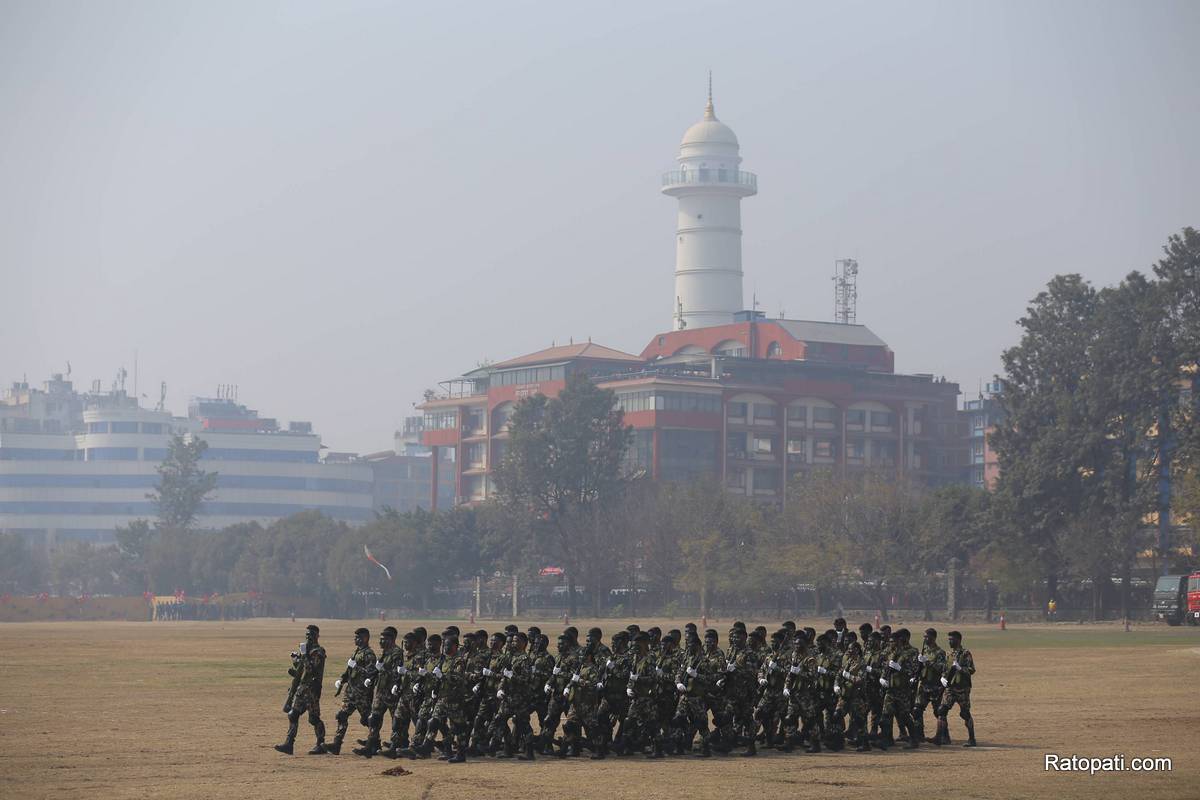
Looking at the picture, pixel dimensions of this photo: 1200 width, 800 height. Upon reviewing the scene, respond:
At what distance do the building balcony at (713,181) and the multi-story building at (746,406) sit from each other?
64.8 feet

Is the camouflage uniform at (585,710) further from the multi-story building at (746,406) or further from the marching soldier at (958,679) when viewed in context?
the multi-story building at (746,406)

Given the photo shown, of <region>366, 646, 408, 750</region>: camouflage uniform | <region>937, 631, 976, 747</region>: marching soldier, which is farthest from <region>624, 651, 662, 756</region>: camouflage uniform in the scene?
<region>937, 631, 976, 747</region>: marching soldier

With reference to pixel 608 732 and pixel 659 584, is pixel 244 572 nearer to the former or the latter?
pixel 659 584

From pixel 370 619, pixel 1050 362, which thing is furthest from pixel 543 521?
pixel 1050 362

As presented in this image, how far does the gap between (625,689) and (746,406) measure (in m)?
129

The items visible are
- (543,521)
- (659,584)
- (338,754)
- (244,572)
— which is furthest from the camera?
A: (244,572)

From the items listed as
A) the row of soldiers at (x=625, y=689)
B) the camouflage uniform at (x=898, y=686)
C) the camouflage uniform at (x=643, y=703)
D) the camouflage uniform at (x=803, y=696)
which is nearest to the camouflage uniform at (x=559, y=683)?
the row of soldiers at (x=625, y=689)

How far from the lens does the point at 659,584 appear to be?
126 meters

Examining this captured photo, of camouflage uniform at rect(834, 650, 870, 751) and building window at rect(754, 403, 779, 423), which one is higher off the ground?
building window at rect(754, 403, 779, 423)

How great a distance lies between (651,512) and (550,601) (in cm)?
1084

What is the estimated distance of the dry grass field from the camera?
25.8 meters

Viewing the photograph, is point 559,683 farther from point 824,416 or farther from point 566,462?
point 824,416

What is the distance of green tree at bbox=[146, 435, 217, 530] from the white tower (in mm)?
52947

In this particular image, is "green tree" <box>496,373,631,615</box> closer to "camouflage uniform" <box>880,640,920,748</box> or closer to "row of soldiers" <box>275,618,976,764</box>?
"camouflage uniform" <box>880,640,920,748</box>
